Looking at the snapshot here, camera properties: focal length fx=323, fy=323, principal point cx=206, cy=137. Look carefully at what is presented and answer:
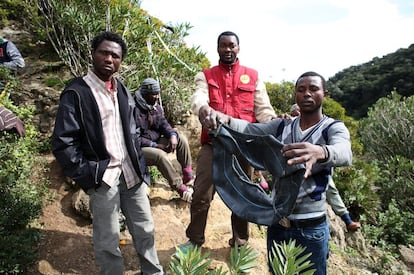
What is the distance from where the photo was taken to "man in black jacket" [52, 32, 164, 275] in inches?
92.9

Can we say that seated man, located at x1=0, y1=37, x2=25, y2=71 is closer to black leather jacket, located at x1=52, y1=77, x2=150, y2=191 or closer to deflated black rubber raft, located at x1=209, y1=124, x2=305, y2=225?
black leather jacket, located at x1=52, y1=77, x2=150, y2=191

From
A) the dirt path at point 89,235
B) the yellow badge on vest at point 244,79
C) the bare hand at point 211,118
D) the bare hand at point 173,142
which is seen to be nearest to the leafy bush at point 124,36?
the bare hand at point 173,142

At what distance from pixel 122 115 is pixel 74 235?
2026 mm

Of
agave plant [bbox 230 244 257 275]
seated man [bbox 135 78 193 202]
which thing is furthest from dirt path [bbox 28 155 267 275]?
agave plant [bbox 230 244 257 275]

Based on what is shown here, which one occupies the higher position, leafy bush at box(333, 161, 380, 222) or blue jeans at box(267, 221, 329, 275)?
blue jeans at box(267, 221, 329, 275)

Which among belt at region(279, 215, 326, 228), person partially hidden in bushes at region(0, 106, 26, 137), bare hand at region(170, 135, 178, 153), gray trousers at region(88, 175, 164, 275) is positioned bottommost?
gray trousers at region(88, 175, 164, 275)

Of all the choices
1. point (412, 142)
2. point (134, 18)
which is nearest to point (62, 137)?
point (134, 18)

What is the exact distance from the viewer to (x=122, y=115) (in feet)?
8.68

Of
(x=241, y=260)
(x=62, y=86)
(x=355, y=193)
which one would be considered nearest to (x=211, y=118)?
(x=241, y=260)

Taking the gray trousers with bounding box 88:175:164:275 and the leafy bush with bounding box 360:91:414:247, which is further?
the leafy bush with bounding box 360:91:414:247

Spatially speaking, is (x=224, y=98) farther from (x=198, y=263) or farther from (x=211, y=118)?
(x=198, y=263)

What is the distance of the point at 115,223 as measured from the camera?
8.25ft

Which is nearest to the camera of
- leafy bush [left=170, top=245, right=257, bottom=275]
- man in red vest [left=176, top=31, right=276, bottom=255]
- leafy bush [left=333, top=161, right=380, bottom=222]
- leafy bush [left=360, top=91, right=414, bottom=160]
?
leafy bush [left=170, top=245, right=257, bottom=275]

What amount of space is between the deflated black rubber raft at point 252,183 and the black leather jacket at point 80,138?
960 mm
